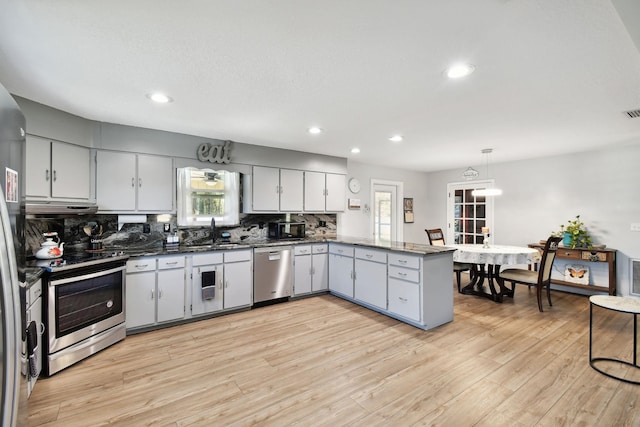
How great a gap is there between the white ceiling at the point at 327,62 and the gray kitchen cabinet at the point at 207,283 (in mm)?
1629

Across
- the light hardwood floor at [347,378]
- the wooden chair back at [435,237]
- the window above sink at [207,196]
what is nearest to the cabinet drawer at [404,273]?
the light hardwood floor at [347,378]

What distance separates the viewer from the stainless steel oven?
2408 millimetres

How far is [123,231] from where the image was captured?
361cm

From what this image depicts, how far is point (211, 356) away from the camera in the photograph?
272cm

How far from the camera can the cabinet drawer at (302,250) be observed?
4379mm

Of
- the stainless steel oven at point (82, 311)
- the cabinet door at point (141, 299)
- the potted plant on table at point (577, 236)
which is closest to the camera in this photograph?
the stainless steel oven at point (82, 311)

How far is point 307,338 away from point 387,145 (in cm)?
293

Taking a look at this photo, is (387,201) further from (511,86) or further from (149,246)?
(149,246)

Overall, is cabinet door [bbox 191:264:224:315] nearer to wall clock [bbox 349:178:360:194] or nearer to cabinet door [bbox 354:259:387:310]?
cabinet door [bbox 354:259:387:310]

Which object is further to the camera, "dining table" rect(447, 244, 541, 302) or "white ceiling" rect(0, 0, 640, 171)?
"dining table" rect(447, 244, 541, 302)

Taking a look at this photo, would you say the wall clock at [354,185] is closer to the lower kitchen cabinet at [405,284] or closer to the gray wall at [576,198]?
the lower kitchen cabinet at [405,284]

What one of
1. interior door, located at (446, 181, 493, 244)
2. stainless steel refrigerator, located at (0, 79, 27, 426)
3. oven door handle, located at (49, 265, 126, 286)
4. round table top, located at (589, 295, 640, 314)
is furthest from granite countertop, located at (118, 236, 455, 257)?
interior door, located at (446, 181, 493, 244)

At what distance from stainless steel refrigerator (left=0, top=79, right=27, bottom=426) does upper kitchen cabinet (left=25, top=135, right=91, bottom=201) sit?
7.66ft

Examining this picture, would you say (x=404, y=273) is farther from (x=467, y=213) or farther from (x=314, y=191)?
(x=467, y=213)
